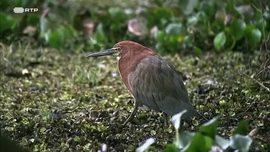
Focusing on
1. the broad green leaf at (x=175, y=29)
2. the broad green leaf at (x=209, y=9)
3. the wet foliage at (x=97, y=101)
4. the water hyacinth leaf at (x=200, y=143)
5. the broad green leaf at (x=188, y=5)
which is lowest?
the wet foliage at (x=97, y=101)

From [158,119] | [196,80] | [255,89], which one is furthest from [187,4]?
[158,119]

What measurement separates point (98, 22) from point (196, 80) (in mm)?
1822

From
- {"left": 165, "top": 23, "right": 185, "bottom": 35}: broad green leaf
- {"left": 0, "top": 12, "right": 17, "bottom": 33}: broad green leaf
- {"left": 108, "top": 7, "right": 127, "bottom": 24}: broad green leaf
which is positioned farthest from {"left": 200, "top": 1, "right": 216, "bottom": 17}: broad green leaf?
{"left": 0, "top": 12, "right": 17, "bottom": 33}: broad green leaf

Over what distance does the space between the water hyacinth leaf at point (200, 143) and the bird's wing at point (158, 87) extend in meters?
0.88

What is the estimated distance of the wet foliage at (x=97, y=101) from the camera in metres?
4.11

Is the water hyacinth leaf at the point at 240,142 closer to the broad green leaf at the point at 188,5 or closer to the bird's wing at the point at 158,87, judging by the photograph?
the bird's wing at the point at 158,87

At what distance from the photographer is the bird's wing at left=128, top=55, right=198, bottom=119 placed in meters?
4.15

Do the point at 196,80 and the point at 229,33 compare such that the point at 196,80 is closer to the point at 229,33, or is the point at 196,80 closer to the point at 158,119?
the point at 229,33

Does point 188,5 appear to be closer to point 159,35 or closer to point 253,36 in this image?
point 159,35

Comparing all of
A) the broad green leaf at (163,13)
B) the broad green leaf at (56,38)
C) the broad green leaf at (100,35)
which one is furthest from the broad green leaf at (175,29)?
the broad green leaf at (56,38)

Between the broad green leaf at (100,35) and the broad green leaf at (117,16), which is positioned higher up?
the broad green leaf at (117,16)

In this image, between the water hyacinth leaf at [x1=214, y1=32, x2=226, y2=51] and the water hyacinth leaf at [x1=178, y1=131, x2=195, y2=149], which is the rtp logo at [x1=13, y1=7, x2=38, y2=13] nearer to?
the water hyacinth leaf at [x1=214, y1=32, x2=226, y2=51]

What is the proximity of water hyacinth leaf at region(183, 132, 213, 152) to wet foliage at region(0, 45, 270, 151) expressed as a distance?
44cm

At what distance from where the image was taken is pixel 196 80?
18.6 ft
